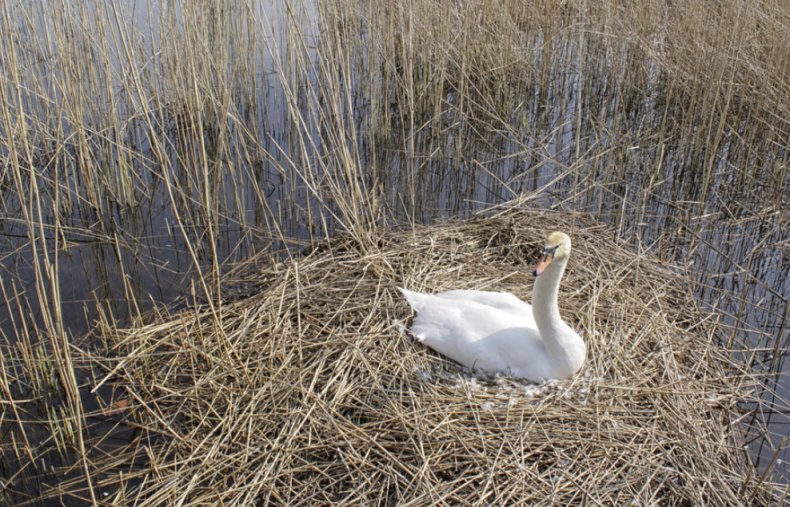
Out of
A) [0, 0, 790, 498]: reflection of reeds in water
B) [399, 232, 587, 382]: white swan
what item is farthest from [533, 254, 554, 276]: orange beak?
[0, 0, 790, 498]: reflection of reeds in water

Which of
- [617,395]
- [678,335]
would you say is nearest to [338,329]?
[617,395]

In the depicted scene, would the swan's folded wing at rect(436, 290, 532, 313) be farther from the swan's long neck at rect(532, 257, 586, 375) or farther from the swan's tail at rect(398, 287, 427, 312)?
the swan's long neck at rect(532, 257, 586, 375)

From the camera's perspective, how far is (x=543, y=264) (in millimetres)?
3158

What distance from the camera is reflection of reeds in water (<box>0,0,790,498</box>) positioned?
4391mm

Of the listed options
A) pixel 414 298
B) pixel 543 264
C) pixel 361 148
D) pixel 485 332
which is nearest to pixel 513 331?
pixel 485 332

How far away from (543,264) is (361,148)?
4.27 m

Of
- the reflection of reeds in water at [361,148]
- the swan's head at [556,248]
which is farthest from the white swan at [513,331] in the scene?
the reflection of reeds in water at [361,148]

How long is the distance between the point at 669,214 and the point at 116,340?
4.43 meters

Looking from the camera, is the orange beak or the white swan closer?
the orange beak

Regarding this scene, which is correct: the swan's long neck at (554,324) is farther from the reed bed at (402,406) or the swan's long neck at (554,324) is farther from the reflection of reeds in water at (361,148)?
the reflection of reeds in water at (361,148)

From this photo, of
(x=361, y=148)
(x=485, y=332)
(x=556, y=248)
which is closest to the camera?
(x=556, y=248)

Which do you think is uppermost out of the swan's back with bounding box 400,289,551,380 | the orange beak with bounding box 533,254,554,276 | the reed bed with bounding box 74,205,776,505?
the orange beak with bounding box 533,254,554,276

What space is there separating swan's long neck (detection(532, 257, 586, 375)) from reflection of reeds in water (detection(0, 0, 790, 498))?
1.33 metres

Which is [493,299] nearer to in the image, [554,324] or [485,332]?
[485,332]
